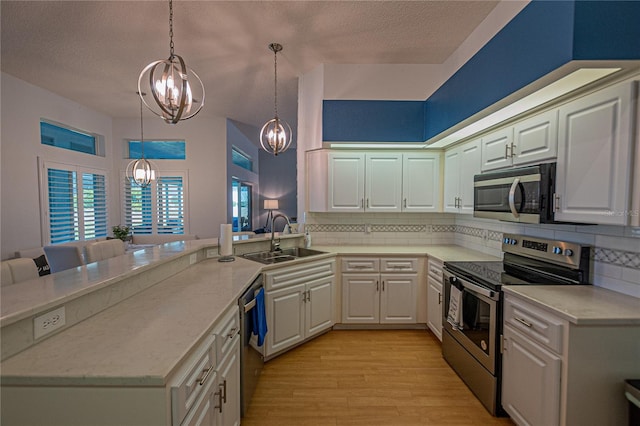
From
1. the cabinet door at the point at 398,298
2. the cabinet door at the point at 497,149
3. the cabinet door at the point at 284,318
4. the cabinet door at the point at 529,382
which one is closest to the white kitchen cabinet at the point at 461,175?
the cabinet door at the point at 497,149

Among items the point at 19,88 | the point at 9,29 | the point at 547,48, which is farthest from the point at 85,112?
the point at 547,48

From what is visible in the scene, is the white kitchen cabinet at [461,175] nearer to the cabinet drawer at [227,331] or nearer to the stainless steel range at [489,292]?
the stainless steel range at [489,292]

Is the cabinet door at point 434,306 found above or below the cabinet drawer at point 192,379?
below

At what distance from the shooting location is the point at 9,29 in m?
2.77

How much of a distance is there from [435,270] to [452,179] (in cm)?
108

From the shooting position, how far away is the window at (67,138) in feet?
14.5

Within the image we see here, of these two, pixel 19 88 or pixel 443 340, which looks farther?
pixel 19 88

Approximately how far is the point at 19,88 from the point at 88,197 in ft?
6.16

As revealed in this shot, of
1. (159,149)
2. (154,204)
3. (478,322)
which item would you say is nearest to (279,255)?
(478,322)

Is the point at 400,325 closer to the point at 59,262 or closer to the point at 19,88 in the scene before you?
the point at 59,262

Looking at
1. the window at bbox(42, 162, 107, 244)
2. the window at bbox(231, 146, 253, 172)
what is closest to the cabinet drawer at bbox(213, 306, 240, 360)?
the window at bbox(42, 162, 107, 244)

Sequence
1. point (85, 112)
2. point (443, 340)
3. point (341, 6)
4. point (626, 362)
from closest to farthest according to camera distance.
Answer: point (626, 362) → point (341, 6) → point (443, 340) → point (85, 112)

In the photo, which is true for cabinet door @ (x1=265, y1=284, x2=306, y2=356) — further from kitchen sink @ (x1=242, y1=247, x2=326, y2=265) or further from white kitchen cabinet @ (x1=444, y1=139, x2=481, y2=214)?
white kitchen cabinet @ (x1=444, y1=139, x2=481, y2=214)

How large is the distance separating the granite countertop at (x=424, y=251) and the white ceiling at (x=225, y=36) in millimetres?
2253
